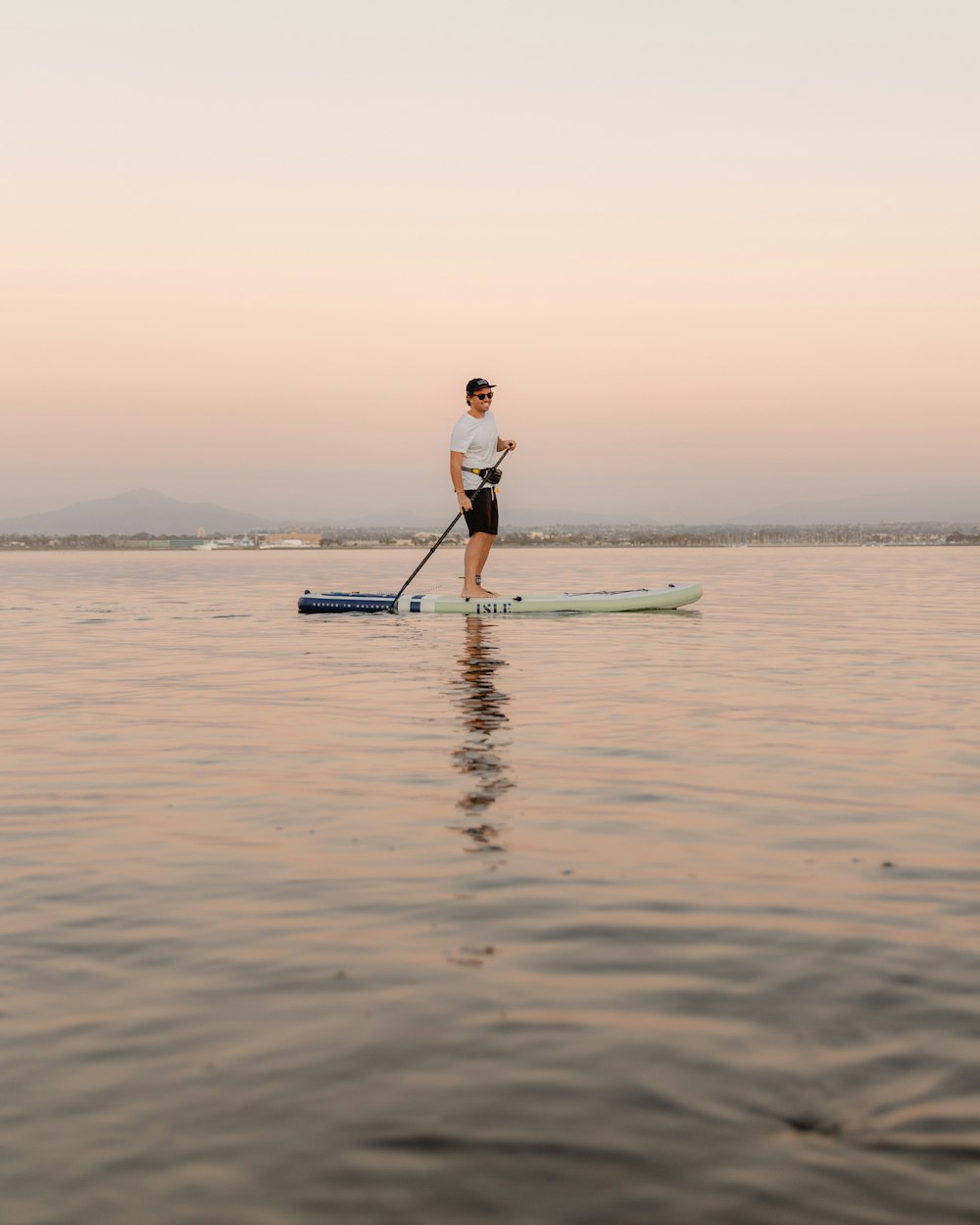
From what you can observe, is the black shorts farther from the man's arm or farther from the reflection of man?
the reflection of man

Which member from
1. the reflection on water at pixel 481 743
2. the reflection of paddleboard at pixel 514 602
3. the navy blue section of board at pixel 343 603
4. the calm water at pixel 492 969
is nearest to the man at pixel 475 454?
the reflection of paddleboard at pixel 514 602

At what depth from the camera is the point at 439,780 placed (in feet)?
26.6

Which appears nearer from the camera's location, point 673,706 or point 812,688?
point 673,706

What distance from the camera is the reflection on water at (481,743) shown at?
6887 millimetres

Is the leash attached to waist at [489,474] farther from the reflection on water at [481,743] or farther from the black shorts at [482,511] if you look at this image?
the reflection on water at [481,743]

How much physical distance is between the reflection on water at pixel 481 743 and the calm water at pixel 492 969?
2.0 inches

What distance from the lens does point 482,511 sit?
20594 mm

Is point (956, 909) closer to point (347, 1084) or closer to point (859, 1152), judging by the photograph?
point (859, 1152)

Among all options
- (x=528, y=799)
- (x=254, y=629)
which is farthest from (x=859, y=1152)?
(x=254, y=629)

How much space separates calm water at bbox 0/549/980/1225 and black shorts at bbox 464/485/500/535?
985 cm

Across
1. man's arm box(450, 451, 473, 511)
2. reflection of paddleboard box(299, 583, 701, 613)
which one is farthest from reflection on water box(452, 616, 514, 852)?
reflection of paddleboard box(299, 583, 701, 613)

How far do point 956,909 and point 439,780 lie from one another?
11.6 ft

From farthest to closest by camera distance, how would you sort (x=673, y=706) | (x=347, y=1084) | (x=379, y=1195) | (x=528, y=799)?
(x=673, y=706)
(x=528, y=799)
(x=347, y=1084)
(x=379, y=1195)

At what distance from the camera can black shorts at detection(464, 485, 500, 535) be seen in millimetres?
20562
